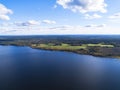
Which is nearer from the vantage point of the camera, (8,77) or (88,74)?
(8,77)

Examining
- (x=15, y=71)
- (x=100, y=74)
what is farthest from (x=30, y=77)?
(x=100, y=74)

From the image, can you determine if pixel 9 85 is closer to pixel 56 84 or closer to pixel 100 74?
pixel 56 84

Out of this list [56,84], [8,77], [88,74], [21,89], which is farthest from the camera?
[88,74]

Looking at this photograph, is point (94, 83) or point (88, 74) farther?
point (88, 74)

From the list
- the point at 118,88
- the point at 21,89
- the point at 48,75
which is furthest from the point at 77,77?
the point at 21,89

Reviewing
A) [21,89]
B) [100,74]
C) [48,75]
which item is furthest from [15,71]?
[100,74]

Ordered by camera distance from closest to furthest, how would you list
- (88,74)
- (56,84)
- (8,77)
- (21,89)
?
(21,89) → (56,84) → (8,77) → (88,74)

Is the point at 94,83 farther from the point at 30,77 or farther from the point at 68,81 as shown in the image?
the point at 30,77
